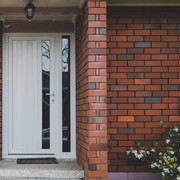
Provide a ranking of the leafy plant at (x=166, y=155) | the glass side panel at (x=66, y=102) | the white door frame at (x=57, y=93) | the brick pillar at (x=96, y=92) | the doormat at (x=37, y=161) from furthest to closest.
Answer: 1. the glass side panel at (x=66, y=102)
2. the white door frame at (x=57, y=93)
3. the doormat at (x=37, y=161)
4. the brick pillar at (x=96, y=92)
5. the leafy plant at (x=166, y=155)

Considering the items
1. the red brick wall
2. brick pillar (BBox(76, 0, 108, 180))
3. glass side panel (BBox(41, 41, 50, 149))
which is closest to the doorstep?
brick pillar (BBox(76, 0, 108, 180))

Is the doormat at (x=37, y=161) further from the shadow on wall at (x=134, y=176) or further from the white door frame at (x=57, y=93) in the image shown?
the shadow on wall at (x=134, y=176)

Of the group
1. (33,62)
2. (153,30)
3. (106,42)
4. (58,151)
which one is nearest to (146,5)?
(153,30)

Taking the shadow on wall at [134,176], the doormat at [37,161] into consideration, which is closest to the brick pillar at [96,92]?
the shadow on wall at [134,176]

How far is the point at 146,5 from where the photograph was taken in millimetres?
6312

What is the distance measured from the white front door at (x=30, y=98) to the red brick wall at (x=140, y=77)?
1.33m

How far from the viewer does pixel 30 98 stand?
7.24m

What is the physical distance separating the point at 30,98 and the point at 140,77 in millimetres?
1889

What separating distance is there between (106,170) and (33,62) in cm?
236

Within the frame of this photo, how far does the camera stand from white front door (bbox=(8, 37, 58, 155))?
7.21 m

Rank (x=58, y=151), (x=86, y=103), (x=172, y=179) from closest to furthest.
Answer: (x=172, y=179)
(x=86, y=103)
(x=58, y=151)

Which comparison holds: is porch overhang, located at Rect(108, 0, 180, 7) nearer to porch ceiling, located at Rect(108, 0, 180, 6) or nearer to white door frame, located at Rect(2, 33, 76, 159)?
porch ceiling, located at Rect(108, 0, 180, 6)

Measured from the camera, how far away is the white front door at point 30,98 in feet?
23.6

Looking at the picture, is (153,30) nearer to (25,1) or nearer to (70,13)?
(70,13)
